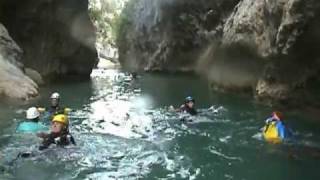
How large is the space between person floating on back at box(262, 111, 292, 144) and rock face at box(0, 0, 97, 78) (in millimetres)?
22685

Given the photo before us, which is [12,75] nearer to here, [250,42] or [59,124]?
A: [250,42]

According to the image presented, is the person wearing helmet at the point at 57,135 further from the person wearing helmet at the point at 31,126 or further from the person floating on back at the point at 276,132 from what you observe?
the person floating on back at the point at 276,132

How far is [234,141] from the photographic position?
1507 cm

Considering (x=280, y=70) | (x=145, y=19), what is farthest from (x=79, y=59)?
(x=280, y=70)

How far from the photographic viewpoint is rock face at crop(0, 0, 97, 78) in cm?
3541

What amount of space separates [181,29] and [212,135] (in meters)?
32.5

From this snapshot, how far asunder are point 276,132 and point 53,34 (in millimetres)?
26337

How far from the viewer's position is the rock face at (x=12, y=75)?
916 inches

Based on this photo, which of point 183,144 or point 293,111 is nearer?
point 183,144

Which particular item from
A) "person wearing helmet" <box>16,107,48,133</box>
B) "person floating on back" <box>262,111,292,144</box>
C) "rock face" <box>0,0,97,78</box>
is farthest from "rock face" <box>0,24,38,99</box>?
"person floating on back" <box>262,111,292,144</box>

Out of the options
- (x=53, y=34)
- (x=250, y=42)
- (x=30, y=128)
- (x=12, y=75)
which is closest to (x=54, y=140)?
(x=30, y=128)

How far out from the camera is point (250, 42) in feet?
84.0

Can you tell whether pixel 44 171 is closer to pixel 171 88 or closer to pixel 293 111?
pixel 293 111

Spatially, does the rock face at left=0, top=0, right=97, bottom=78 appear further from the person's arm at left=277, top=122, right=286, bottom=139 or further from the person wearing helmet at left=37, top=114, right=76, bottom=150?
the person's arm at left=277, top=122, right=286, bottom=139
